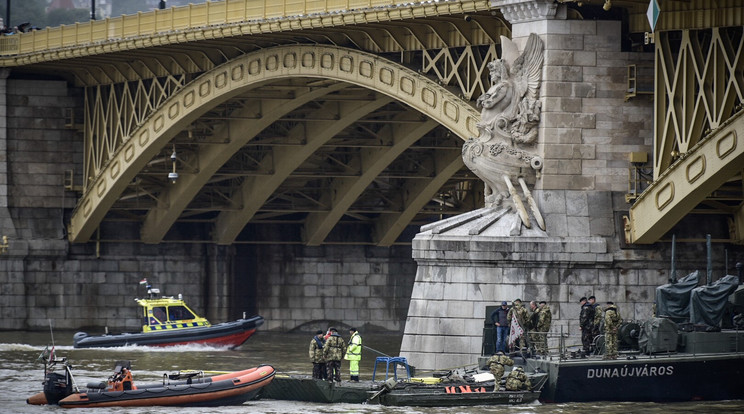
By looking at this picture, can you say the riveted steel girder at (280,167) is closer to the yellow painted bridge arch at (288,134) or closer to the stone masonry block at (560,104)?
the yellow painted bridge arch at (288,134)

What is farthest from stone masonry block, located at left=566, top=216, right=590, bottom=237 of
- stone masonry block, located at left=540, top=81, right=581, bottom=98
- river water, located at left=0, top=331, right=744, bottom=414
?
river water, located at left=0, top=331, right=744, bottom=414

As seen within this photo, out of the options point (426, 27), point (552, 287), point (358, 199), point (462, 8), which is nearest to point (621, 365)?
point (552, 287)

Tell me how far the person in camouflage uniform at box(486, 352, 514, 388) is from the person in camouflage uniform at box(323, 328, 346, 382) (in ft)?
10.7

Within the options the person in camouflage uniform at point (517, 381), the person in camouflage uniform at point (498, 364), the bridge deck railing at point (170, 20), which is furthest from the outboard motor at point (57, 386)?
the bridge deck railing at point (170, 20)

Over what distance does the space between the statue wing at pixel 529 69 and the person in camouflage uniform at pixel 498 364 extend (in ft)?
25.6

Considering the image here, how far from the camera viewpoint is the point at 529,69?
42.4 metres

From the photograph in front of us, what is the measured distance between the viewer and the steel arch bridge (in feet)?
132

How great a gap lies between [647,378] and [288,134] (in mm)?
27262

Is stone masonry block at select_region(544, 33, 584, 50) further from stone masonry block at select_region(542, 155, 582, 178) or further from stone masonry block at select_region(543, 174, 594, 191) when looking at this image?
stone masonry block at select_region(543, 174, 594, 191)

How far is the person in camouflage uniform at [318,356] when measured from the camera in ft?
126

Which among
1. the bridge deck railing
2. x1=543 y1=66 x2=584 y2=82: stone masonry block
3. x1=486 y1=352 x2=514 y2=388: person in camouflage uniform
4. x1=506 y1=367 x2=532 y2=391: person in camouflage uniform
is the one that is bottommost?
x1=506 y1=367 x2=532 y2=391: person in camouflage uniform

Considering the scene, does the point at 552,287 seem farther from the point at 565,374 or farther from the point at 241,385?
the point at 241,385

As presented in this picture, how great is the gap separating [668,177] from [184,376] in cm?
1160

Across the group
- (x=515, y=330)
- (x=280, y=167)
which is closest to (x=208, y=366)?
(x=280, y=167)
